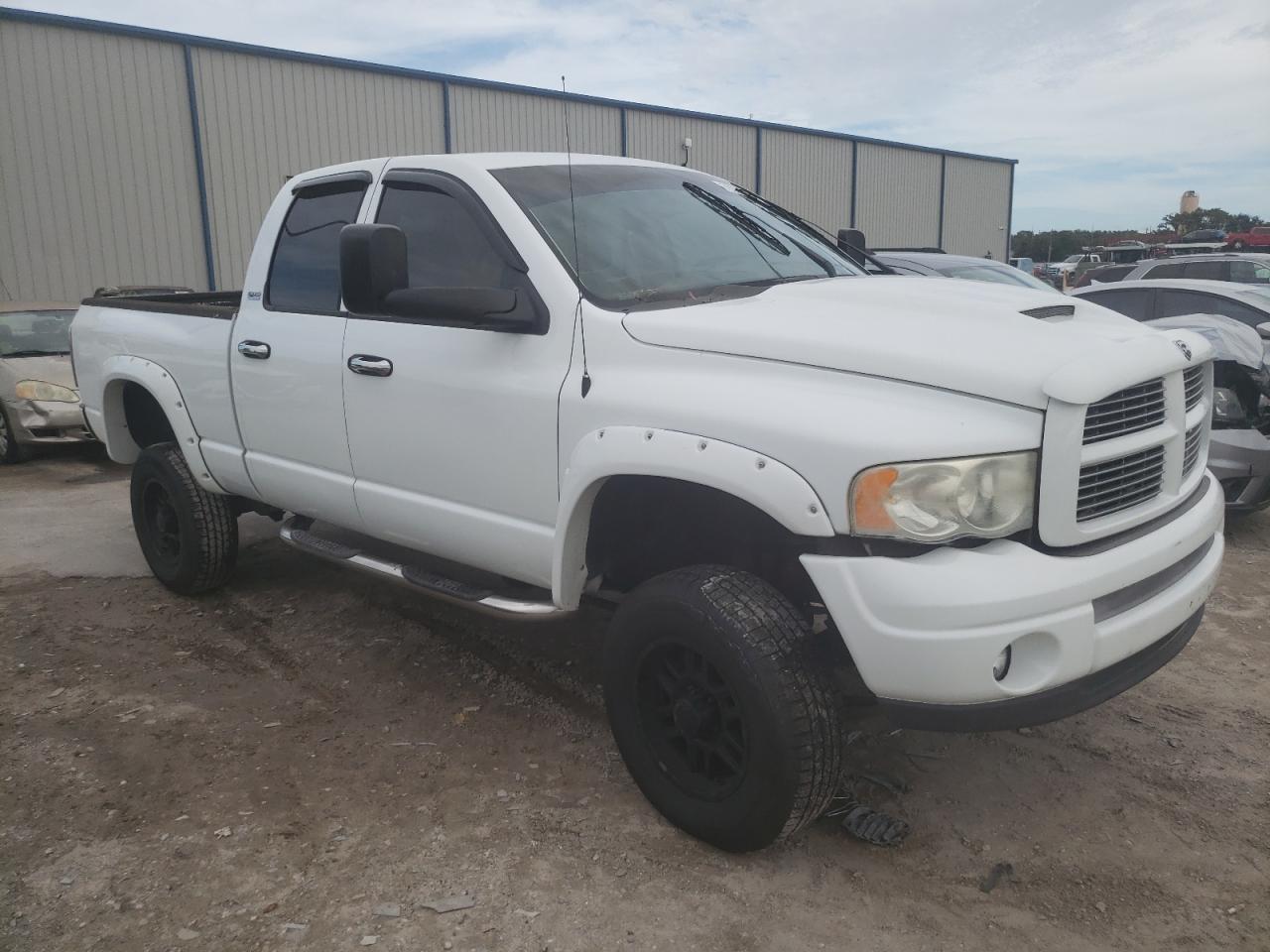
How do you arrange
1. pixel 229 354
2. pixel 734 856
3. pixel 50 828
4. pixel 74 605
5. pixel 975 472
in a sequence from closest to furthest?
pixel 975 472 < pixel 734 856 < pixel 50 828 < pixel 229 354 < pixel 74 605

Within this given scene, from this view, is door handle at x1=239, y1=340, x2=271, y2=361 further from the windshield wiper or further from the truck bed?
the windshield wiper

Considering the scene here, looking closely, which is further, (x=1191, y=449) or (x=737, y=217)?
(x=737, y=217)

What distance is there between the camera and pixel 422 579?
3.63 meters

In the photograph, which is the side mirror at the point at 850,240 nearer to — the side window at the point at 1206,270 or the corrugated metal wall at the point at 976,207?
the side window at the point at 1206,270

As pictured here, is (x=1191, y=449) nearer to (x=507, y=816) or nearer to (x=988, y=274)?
(x=507, y=816)

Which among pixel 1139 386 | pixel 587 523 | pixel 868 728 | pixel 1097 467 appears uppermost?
pixel 1139 386

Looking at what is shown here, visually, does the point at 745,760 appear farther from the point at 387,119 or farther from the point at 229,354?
the point at 387,119

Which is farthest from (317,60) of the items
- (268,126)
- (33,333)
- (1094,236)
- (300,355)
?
(1094,236)

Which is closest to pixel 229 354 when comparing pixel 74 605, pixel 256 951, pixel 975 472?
pixel 74 605

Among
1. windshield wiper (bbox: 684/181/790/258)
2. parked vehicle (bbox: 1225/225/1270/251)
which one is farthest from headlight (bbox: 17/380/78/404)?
parked vehicle (bbox: 1225/225/1270/251)

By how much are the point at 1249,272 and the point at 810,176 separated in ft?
39.1

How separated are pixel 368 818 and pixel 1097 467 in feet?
7.67

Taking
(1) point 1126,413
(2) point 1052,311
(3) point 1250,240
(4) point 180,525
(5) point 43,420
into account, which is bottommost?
(5) point 43,420

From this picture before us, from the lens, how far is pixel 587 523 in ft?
9.98
